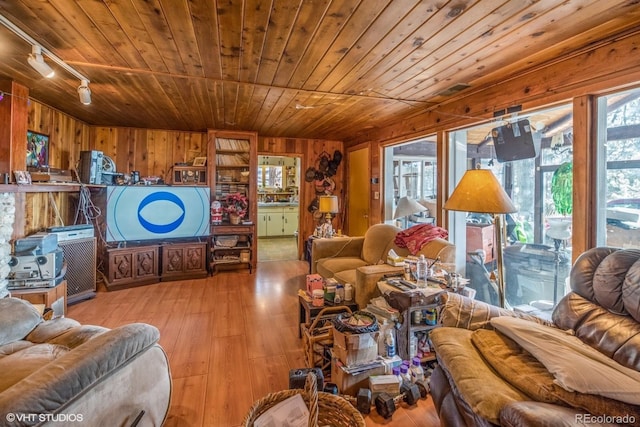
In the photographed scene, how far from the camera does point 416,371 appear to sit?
2.06 meters

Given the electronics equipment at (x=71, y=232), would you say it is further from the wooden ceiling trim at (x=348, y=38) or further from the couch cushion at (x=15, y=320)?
the wooden ceiling trim at (x=348, y=38)

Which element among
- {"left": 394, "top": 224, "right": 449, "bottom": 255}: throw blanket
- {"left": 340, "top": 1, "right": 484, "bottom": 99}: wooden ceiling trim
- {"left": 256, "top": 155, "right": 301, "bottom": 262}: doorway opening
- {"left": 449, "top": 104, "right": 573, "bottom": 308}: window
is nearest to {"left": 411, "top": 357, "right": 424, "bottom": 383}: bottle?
{"left": 449, "top": 104, "right": 573, "bottom": 308}: window

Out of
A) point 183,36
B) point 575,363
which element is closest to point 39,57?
point 183,36

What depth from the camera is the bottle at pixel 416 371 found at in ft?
6.69

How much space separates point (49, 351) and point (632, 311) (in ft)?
8.78

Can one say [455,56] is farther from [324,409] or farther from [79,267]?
[79,267]

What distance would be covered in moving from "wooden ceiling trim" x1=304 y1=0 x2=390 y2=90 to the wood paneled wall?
9.61ft

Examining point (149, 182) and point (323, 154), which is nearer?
point (149, 182)

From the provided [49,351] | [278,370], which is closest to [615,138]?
[278,370]

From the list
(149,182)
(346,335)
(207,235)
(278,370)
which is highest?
(149,182)

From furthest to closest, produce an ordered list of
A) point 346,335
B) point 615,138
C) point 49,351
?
point 615,138 < point 346,335 < point 49,351

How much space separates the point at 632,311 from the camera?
132 cm

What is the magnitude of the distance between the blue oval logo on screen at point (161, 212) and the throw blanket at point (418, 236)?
10.3 ft

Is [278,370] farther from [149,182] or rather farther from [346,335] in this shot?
[149,182]
